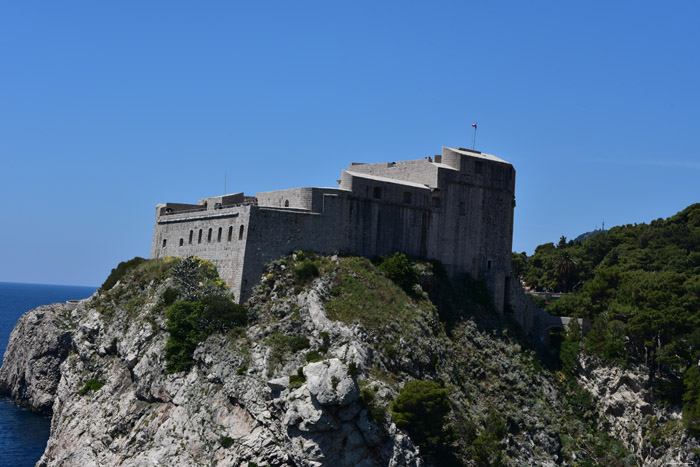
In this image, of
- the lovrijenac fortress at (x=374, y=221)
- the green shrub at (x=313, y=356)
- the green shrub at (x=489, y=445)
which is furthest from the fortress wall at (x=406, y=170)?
the green shrub at (x=313, y=356)

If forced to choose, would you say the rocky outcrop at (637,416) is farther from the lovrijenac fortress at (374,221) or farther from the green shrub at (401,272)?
the green shrub at (401,272)

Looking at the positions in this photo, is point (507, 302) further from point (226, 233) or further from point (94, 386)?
point (94, 386)

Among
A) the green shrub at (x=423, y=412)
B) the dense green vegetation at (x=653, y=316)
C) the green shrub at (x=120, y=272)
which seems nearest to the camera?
the green shrub at (x=423, y=412)

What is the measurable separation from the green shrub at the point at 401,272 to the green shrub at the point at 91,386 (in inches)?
956

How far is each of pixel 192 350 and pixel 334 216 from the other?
48.9 feet

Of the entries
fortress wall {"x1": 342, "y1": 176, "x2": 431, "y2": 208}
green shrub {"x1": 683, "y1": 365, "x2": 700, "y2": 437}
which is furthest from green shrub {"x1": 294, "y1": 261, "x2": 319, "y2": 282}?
green shrub {"x1": 683, "y1": 365, "x2": 700, "y2": 437}

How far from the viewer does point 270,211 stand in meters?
58.3

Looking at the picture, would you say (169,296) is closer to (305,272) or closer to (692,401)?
(305,272)

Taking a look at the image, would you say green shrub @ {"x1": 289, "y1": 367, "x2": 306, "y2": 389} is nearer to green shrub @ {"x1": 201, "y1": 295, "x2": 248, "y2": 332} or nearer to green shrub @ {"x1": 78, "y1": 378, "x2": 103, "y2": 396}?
green shrub @ {"x1": 201, "y1": 295, "x2": 248, "y2": 332}

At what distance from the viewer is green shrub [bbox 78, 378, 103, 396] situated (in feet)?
200

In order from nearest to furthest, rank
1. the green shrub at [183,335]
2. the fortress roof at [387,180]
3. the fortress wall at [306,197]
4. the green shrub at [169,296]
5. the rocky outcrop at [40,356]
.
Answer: the green shrub at [183,335], the green shrub at [169,296], the fortress wall at [306,197], the fortress roof at [387,180], the rocky outcrop at [40,356]

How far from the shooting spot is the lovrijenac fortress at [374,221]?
5838cm

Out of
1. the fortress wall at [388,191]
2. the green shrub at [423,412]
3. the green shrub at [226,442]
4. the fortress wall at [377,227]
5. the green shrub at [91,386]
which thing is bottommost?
the green shrub at [226,442]

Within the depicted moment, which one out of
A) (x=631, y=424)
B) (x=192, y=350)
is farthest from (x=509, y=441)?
(x=192, y=350)
